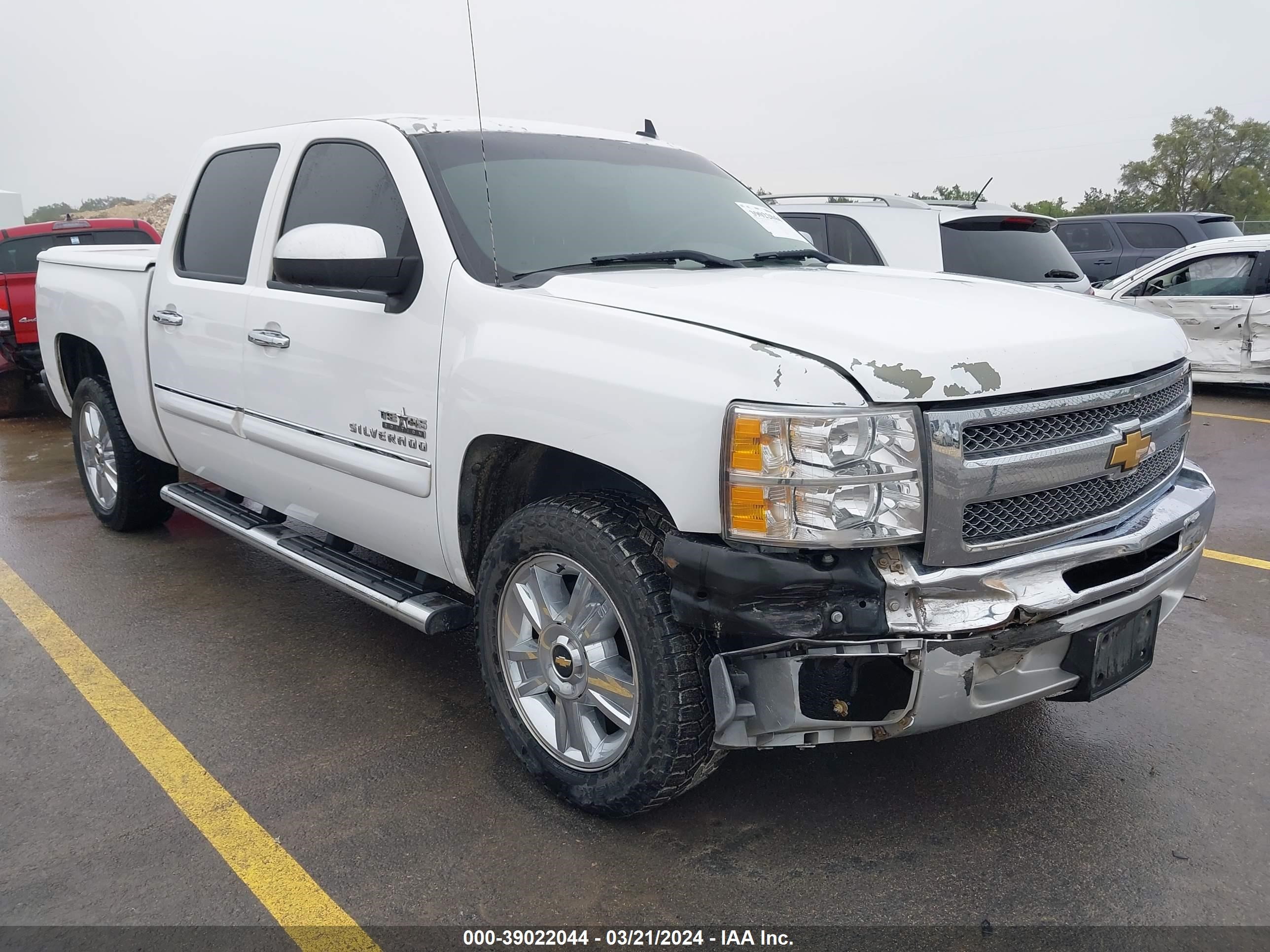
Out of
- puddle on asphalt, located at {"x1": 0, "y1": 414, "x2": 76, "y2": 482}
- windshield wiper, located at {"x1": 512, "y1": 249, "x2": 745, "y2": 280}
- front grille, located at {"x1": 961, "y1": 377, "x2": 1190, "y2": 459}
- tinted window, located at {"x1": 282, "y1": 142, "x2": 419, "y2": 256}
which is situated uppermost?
tinted window, located at {"x1": 282, "y1": 142, "x2": 419, "y2": 256}

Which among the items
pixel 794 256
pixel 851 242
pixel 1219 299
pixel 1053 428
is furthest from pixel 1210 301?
pixel 1053 428

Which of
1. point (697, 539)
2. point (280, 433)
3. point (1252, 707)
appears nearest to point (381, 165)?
point (280, 433)

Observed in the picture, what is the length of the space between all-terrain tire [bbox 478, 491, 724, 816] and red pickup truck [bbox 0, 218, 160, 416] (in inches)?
320

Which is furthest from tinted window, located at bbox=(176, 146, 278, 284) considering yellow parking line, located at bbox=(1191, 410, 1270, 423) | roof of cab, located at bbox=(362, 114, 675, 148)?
yellow parking line, located at bbox=(1191, 410, 1270, 423)

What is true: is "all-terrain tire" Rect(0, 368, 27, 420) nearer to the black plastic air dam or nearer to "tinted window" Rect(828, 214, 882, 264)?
"tinted window" Rect(828, 214, 882, 264)

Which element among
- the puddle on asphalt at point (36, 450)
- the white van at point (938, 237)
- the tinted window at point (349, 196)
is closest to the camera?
the tinted window at point (349, 196)

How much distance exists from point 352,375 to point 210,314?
1160 millimetres

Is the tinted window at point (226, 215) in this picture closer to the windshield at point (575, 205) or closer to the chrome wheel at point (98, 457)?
the windshield at point (575, 205)

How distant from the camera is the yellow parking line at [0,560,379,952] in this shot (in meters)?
2.45

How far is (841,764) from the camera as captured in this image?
10.4 ft

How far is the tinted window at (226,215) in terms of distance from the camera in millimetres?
→ 4117

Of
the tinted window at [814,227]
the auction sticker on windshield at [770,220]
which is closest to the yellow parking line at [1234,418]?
the tinted window at [814,227]

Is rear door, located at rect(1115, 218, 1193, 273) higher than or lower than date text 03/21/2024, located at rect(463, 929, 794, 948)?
higher

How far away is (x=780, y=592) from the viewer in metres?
2.29
